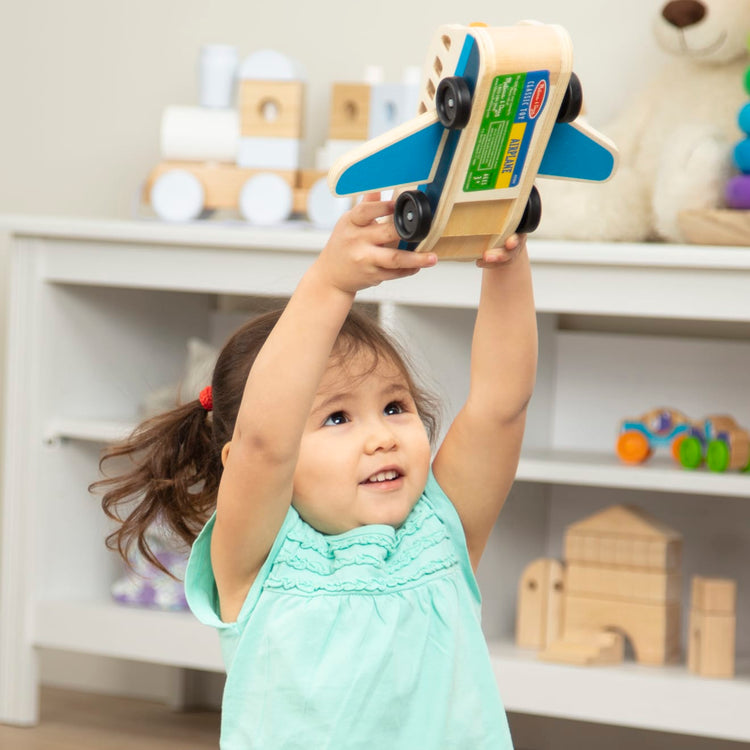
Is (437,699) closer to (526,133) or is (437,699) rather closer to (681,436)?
(526,133)

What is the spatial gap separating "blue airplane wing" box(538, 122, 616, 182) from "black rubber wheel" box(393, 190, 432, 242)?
10cm

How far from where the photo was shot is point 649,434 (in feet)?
5.27

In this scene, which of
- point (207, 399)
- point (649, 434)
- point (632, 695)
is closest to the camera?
point (207, 399)

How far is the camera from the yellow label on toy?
0.73m

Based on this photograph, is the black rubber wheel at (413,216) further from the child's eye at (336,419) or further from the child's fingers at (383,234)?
the child's eye at (336,419)

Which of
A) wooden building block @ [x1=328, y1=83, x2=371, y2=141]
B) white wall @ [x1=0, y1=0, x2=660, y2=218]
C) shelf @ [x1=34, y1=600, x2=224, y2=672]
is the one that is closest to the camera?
shelf @ [x1=34, y1=600, x2=224, y2=672]

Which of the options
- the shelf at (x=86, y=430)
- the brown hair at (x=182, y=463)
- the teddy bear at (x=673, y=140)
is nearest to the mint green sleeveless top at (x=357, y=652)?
the brown hair at (x=182, y=463)

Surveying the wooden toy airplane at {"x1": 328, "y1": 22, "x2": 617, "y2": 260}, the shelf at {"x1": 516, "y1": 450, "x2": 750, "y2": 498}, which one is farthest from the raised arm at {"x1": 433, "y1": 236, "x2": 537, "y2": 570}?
the shelf at {"x1": 516, "y1": 450, "x2": 750, "y2": 498}

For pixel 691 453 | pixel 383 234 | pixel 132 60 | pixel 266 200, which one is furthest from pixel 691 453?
pixel 132 60

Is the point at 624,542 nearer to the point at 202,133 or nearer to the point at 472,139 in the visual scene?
the point at 202,133

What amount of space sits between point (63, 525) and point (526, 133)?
1253mm

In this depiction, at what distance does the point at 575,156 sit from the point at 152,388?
4.17 feet

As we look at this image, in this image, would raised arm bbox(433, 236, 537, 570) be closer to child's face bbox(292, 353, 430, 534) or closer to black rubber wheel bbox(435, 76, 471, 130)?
child's face bbox(292, 353, 430, 534)

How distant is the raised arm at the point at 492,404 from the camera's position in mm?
906
